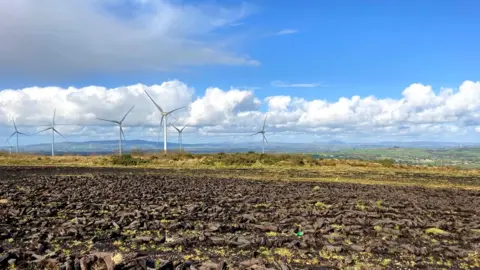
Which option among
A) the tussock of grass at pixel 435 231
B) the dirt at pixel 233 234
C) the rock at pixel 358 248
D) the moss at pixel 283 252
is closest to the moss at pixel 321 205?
the dirt at pixel 233 234

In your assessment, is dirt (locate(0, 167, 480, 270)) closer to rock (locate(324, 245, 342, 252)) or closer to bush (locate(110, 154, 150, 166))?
rock (locate(324, 245, 342, 252))

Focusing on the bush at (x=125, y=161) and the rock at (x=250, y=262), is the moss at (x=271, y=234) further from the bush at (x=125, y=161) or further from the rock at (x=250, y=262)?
the bush at (x=125, y=161)

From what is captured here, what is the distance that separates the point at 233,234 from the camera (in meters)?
13.7

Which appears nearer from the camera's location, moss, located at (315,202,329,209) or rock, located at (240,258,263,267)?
rock, located at (240,258,263,267)

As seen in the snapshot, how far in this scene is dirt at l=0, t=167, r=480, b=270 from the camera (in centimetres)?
1040

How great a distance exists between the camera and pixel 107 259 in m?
8.85

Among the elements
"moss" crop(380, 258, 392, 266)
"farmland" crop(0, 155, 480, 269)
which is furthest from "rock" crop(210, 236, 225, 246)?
"moss" crop(380, 258, 392, 266)

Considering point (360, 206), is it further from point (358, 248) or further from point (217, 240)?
point (217, 240)

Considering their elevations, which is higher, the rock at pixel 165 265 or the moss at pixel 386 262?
the rock at pixel 165 265

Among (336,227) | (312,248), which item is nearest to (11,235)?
(312,248)

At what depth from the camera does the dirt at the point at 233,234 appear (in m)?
10.4

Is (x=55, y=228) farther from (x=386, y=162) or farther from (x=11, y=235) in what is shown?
(x=386, y=162)

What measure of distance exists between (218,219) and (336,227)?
15.1 feet

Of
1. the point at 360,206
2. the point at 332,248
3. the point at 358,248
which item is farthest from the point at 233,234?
the point at 360,206
